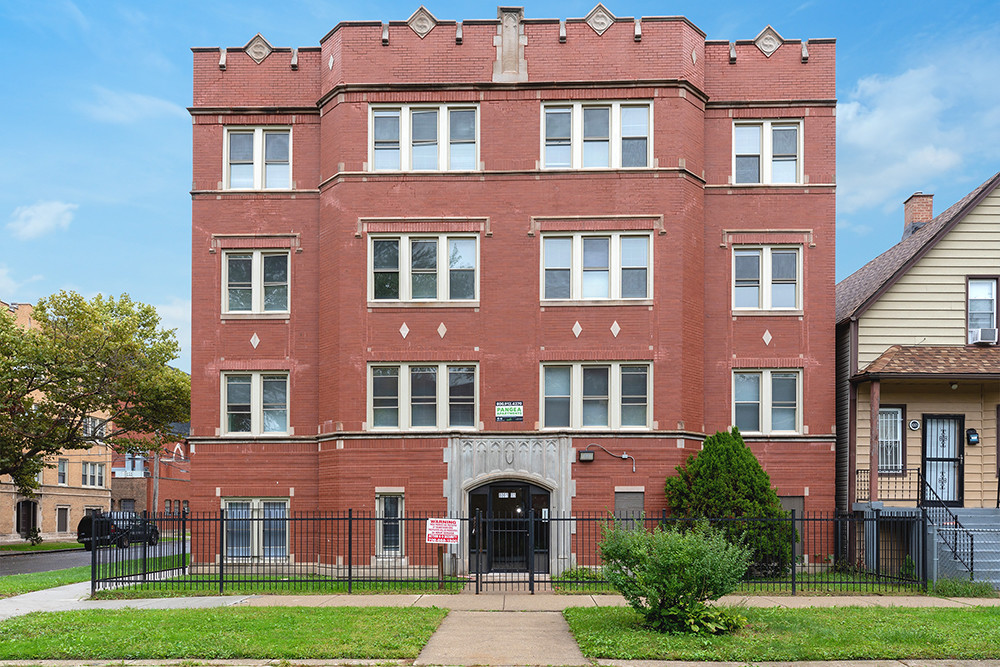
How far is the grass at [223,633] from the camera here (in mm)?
12578

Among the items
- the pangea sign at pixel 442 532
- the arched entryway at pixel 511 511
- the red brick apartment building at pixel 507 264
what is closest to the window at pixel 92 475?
the red brick apartment building at pixel 507 264

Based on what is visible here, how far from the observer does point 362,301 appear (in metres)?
23.8

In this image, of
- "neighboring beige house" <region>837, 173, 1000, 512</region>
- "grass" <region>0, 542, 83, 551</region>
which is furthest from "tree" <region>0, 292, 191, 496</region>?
"neighboring beige house" <region>837, 173, 1000, 512</region>

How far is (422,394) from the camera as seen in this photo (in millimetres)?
23766

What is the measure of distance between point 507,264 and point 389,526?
695 cm

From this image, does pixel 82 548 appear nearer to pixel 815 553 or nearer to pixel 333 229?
pixel 333 229

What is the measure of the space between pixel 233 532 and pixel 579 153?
42.0 feet

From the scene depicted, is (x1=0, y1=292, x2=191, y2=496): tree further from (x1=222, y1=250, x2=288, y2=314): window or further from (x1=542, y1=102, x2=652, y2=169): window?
(x1=542, y1=102, x2=652, y2=169): window

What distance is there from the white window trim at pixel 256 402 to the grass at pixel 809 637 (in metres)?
11.2

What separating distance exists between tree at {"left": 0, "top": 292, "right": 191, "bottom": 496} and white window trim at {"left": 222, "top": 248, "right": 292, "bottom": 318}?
15596mm

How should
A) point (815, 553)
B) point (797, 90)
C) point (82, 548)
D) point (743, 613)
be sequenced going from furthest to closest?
point (82, 548)
point (797, 90)
point (815, 553)
point (743, 613)

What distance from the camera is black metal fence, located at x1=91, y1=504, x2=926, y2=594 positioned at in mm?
20312

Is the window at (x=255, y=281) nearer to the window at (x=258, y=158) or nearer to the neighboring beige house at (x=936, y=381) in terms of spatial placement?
the window at (x=258, y=158)

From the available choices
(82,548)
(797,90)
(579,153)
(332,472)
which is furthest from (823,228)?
(82,548)
